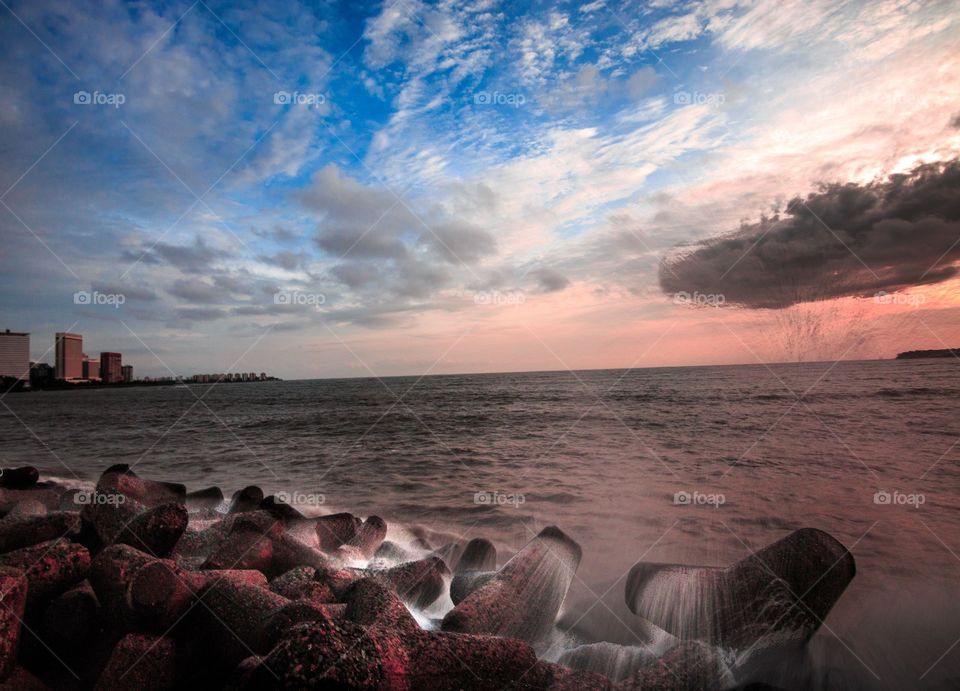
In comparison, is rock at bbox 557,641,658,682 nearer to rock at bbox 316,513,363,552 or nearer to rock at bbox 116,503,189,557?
rock at bbox 116,503,189,557

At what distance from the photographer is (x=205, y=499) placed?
1209cm

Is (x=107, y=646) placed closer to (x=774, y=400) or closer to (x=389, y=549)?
Result: (x=389, y=549)

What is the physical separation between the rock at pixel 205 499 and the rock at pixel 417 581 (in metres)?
7.43

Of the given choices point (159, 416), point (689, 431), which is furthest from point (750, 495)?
point (159, 416)

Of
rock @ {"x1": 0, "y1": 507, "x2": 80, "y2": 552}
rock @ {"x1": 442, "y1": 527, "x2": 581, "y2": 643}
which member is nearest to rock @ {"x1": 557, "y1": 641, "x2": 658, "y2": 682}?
rock @ {"x1": 442, "y1": 527, "x2": 581, "y2": 643}

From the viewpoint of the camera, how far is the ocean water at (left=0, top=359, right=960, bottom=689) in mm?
6363

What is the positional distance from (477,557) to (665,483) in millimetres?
8230

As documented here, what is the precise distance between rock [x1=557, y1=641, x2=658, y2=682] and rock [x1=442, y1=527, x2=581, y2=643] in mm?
517

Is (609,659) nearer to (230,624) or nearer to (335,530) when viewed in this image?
(230,624)

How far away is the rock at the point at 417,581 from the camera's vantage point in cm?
640

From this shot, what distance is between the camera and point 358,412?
41281 millimetres

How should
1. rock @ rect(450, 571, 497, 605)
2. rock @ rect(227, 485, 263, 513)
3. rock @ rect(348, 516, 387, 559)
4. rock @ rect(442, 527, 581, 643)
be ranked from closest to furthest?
rock @ rect(442, 527, 581, 643) < rock @ rect(450, 571, 497, 605) < rock @ rect(348, 516, 387, 559) < rock @ rect(227, 485, 263, 513)
